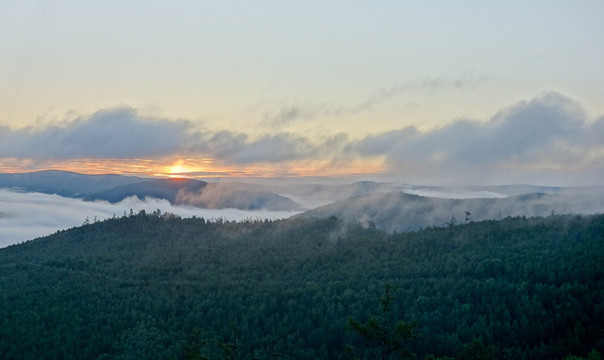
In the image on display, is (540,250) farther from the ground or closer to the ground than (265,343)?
farther from the ground

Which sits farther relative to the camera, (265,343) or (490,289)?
(490,289)

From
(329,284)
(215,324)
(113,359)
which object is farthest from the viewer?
(329,284)

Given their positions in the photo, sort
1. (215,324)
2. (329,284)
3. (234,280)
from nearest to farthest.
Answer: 1. (215,324)
2. (329,284)
3. (234,280)

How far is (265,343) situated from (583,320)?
78.0 meters

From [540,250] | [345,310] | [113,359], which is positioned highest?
[540,250]

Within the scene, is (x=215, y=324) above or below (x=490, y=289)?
below

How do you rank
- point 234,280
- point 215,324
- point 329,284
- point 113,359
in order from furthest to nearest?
point 234,280
point 329,284
point 215,324
point 113,359

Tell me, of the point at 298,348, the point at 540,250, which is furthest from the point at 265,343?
the point at 540,250

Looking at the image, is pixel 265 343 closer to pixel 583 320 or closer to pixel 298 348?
pixel 298 348

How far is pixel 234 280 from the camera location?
199000 mm

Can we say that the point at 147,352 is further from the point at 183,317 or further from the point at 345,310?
the point at 345,310

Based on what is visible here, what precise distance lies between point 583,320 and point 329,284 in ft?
244

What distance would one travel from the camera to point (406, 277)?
616 feet

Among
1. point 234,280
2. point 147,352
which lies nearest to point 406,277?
point 234,280
